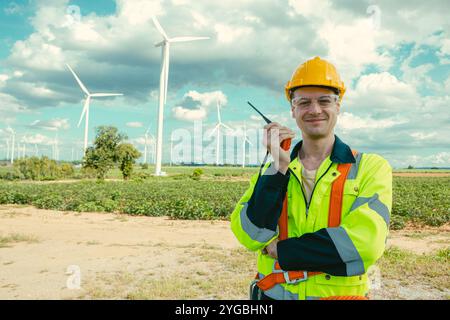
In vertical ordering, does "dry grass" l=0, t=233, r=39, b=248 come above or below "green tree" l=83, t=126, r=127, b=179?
below

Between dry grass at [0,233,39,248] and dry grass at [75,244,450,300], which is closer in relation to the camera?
dry grass at [75,244,450,300]

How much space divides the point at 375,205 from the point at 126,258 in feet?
27.2

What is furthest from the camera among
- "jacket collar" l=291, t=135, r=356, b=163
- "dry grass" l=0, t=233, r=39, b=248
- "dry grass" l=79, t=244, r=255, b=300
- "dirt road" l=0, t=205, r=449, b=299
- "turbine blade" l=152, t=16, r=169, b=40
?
Result: "turbine blade" l=152, t=16, r=169, b=40

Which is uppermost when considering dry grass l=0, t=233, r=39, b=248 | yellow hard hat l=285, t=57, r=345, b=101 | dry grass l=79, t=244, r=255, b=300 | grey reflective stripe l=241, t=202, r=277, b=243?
yellow hard hat l=285, t=57, r=345, b=101

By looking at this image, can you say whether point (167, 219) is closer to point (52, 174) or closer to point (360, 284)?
point (360, 284)

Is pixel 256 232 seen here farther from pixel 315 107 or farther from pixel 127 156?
pixel 127 156

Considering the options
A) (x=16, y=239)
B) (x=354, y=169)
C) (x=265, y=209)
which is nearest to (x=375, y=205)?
(x=354, y=169)

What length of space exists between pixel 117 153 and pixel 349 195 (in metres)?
51.7

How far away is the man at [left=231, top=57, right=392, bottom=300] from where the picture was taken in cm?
217

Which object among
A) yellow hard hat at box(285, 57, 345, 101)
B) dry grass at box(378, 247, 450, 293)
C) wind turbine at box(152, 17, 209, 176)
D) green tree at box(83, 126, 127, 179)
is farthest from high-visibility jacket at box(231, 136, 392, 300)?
green tree at box(83, 126, 127, 179)

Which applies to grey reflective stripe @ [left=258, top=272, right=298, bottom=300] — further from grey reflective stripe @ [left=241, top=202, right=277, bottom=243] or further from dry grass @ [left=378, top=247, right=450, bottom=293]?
dry grass @ [left=378, top=247, right=450, bottom=293]

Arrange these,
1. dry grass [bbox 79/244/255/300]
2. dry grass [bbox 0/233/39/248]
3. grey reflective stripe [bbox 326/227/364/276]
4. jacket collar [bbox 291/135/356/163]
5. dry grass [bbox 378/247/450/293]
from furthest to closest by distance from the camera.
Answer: dry grass [bbox 0/233/39/248]
dry grass [bbox 378/247/450/293]
dry grass [bbox 79/244/255/300]
jacket collar [bbox 291/135/356/163]
grey reflective stripe [bbox 326/227/364/276]

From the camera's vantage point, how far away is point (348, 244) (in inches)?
85.1

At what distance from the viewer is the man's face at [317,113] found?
95.2 inches
